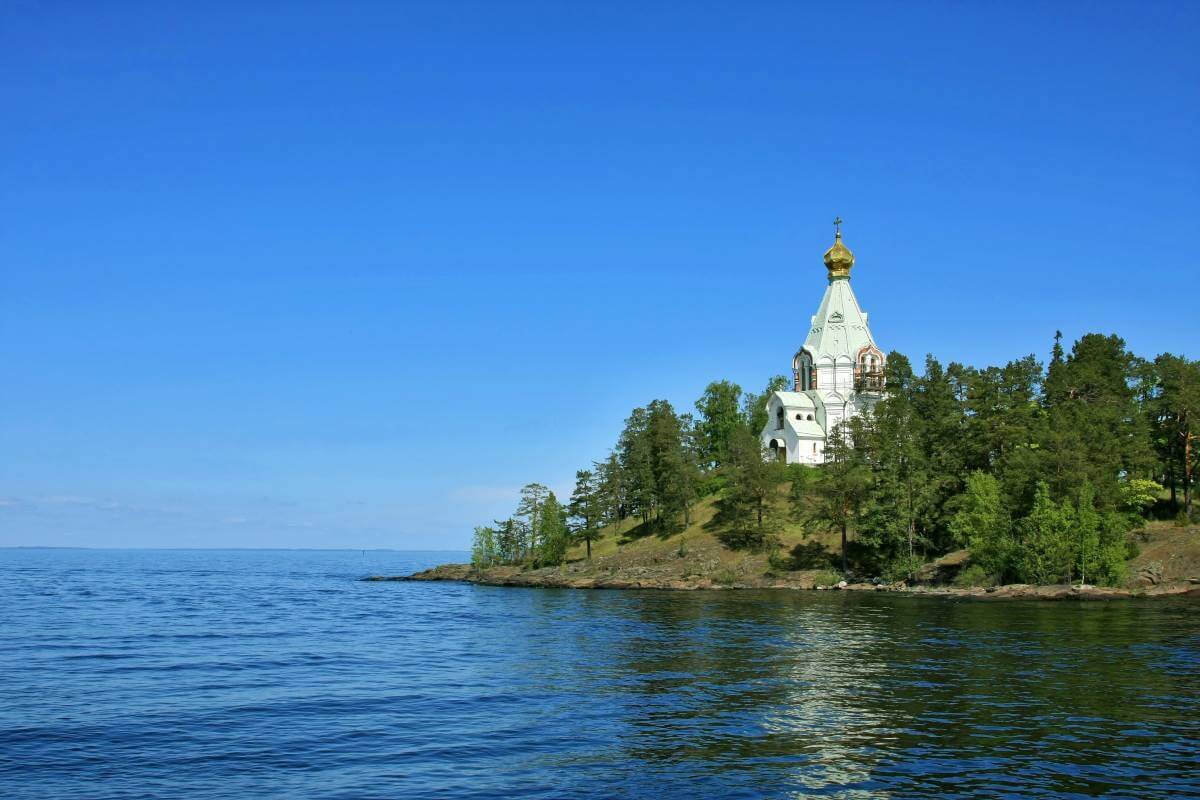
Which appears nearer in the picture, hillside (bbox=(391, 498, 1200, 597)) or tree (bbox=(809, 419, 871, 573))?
hillside (bbox=(391, 498, 1200, 597))

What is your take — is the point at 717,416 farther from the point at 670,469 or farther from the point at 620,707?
the point at 620,707

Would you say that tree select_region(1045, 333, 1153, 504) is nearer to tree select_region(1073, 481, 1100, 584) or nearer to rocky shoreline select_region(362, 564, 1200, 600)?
tree select_region(1073, 481, 1100, 584)

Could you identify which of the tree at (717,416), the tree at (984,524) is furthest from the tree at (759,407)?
the tree at (984,524)

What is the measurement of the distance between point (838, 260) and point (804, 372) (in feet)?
51.2

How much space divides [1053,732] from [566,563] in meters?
92.3

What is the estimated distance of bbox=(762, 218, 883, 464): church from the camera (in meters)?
121

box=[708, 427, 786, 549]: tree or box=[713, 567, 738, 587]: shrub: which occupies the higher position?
box=[708, 427, 786, 549]: tree

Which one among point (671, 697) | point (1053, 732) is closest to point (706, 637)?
point (671, 697)

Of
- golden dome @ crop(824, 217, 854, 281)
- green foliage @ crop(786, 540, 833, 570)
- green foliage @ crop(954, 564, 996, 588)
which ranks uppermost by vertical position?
golden dome @ crop(824, 217, 854, 281)

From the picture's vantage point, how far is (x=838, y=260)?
124 meters

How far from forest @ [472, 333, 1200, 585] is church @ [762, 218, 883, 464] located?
4.56 meters

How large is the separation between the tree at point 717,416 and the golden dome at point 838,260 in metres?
27.6

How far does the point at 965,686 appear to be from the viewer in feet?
119

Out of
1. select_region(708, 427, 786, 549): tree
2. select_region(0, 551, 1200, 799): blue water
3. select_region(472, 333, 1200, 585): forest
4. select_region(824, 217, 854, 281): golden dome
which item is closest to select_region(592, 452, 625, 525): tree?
select_region(472, 333, 1200, 585): forest
